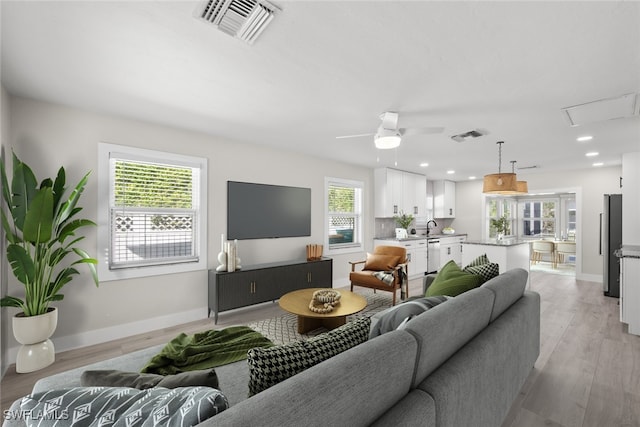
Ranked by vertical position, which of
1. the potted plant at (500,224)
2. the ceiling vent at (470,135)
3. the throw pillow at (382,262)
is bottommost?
the throw pillow at (382,262)

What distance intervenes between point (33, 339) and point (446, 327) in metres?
3.22

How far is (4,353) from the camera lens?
2576 millimetres

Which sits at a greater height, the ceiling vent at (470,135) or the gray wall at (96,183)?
the ceiling vent at (470,135)

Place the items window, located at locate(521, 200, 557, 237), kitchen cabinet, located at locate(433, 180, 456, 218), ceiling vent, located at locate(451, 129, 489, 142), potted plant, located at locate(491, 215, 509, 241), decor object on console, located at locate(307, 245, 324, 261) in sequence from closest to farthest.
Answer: ceiling vent, located at locate(451, 129, 489, 142) < decor object on console, located at locate(307, 245, 324, 261) < potted plant, located at locate(491, 215, 509, 241) < kitchen cabinet, located at locate(433, 180, 456, 218) < window, located at locate(521, 200, 557, 237)

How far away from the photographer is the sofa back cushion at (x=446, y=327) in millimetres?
1239

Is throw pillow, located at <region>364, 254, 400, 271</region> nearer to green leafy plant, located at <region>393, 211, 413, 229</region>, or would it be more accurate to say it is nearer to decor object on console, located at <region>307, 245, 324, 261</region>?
decor object on console, located at <region>307, 245, 324, 261</region>

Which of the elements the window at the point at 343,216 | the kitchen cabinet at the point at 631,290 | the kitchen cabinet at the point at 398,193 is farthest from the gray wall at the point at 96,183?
the kitchen cabinet at the point at 631,290

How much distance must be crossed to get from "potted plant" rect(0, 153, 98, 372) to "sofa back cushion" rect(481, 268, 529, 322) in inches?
130

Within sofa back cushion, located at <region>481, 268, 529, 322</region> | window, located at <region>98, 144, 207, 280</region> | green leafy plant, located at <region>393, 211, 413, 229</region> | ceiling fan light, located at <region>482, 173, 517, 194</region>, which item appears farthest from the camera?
green leafy plant, located at <region>393, 211, 413, 229</region>

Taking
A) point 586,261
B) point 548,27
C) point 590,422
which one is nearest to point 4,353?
point 590,422

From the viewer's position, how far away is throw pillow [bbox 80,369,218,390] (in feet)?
3.69

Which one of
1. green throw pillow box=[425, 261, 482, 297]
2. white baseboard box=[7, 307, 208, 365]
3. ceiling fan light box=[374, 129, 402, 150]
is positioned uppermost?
ceiling fan light box=[374, 129, 402, 150]

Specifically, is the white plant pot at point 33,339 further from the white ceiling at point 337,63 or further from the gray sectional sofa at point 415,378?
the white ceiling at point 337,63

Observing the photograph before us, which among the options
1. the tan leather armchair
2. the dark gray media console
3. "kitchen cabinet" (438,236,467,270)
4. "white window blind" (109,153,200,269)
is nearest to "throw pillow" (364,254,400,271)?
the tan leather armchair
